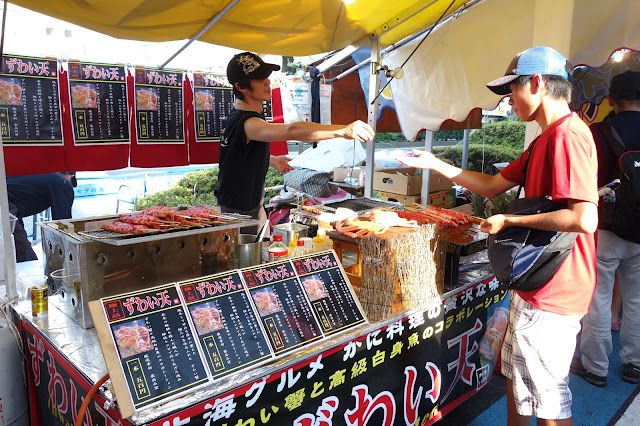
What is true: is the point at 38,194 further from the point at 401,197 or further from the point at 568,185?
the point at 568,185

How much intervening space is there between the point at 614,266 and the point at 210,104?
414 centimetres

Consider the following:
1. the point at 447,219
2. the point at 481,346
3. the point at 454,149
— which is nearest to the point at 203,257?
the point at 447,219

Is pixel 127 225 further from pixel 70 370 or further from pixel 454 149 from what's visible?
pixel 454 149

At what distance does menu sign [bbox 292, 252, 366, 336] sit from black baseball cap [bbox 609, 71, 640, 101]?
2.76 meters

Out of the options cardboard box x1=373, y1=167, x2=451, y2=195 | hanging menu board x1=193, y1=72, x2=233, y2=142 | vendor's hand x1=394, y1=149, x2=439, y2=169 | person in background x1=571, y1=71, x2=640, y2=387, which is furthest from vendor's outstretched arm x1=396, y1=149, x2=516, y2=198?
cardboard box x1=373, y1=167, x2=451, y2=195

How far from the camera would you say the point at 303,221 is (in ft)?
10.2

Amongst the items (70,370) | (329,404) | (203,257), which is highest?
(203,257)

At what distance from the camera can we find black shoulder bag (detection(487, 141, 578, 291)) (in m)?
2.02

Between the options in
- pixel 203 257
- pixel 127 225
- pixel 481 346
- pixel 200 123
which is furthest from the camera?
pixel 200 123

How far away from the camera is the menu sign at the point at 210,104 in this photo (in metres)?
4.63

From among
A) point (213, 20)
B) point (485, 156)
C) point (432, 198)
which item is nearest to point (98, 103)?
point (213, 20)

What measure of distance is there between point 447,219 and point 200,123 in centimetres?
303

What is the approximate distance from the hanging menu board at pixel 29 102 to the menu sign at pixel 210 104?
1.31m

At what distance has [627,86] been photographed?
332 cm
